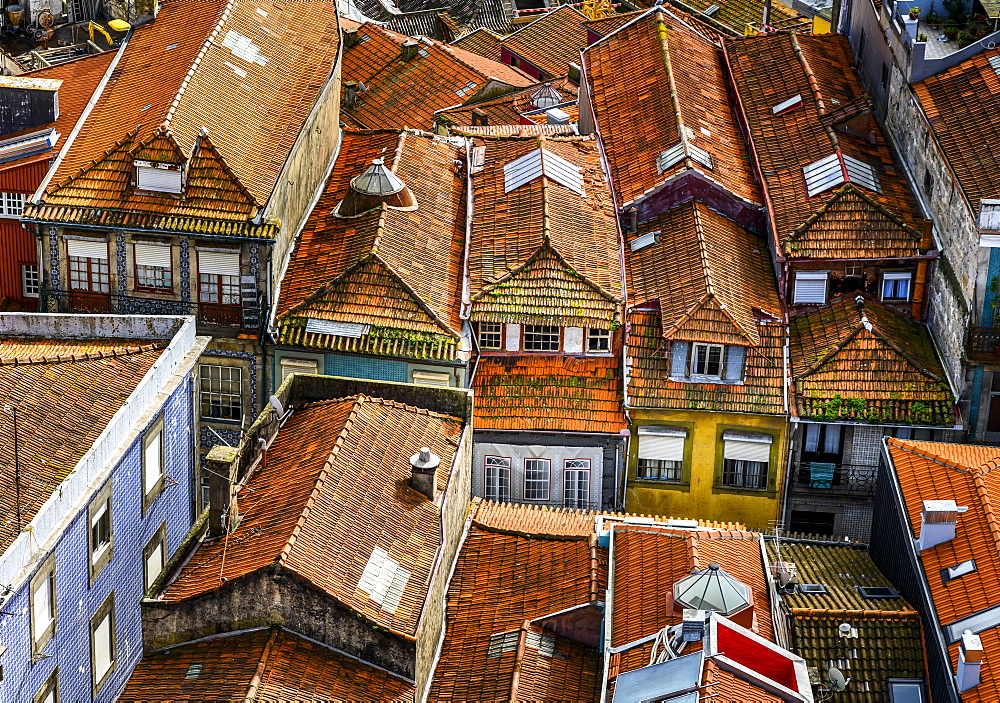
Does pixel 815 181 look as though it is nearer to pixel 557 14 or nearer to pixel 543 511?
pixel 543 511

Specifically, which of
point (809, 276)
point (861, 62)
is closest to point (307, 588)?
point (809, 276)

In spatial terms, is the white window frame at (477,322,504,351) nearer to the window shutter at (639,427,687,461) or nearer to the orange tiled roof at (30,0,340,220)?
the window shutter at (639,427,687,461)

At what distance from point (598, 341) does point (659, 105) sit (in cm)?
1939

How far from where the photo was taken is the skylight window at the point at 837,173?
8838 centimetres

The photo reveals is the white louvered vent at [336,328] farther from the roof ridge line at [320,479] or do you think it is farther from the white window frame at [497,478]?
the roof ridge line at [320,479]

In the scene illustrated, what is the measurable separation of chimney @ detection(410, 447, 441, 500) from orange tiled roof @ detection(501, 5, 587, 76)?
195 feet

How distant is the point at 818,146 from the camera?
302 feet

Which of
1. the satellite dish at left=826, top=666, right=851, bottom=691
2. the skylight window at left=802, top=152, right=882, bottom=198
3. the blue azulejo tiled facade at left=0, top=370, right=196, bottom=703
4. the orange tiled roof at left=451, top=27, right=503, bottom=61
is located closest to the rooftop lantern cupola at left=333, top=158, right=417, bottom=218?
the blue azulejo tiled facade at left=0, top=370, right=196, bottom=703

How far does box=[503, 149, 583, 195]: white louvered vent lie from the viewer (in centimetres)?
8950

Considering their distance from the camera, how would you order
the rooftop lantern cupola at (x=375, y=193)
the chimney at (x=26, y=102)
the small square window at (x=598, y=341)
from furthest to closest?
the rooftop lantern cupola at (x=375, y=193) → the small square window at (x=598, y=341) → the chimney at (x=26, y=102)

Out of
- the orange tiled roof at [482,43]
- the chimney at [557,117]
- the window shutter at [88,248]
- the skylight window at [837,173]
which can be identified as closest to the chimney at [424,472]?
the window shutter at [88,248]

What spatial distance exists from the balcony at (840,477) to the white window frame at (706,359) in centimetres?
588

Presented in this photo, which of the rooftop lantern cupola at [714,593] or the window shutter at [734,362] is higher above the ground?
the window shutter at [734,362]

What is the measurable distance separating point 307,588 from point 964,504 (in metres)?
25.7
